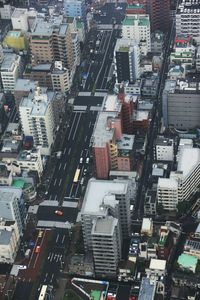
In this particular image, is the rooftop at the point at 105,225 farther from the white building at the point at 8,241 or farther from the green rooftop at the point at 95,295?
the white building at the point at 8,241

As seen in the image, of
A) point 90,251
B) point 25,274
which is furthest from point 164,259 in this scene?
point 25,274

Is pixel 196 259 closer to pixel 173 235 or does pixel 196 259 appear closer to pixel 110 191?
pixel 173 235

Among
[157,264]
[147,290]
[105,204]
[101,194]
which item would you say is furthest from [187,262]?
[101,194]

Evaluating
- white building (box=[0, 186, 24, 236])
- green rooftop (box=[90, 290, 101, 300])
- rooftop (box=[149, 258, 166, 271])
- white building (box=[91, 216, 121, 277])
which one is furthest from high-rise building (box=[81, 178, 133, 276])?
white building (box=[0, 186, 24, 236])

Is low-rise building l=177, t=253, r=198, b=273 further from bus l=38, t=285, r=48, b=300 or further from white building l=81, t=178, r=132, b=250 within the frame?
bus l=38, t=285, r=48, b=300

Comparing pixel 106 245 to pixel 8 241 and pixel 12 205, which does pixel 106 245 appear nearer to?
pixel 8 241

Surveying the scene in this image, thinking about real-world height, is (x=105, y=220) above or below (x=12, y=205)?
above
